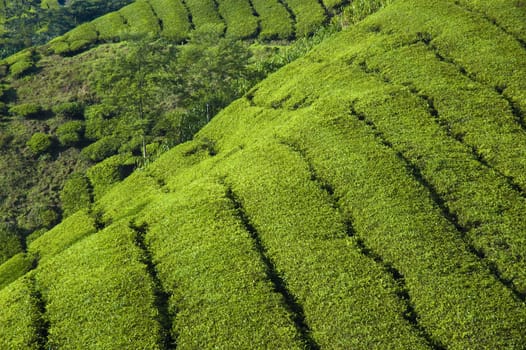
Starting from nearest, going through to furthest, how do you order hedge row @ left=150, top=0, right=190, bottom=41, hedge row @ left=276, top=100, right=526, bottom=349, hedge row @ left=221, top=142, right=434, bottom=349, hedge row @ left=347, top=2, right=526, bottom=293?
1. hedge row @ left=276, top=100, right=526, bottom=349
2. hedge row @ left=221, top=142, right=434, bottom=349
3. hedge row @ left=347, top=2, right=526, bottom=293
4. hedge row @ left=150, top=0, right=190, bottom=41

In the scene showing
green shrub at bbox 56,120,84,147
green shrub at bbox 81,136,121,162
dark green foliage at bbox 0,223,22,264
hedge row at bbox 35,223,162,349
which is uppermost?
hedge row at bbox 35,223,162,349

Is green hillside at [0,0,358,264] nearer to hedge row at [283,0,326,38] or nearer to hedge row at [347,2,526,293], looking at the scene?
hedge row at [283,0,326,38]

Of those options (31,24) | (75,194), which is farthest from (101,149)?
(31,24)

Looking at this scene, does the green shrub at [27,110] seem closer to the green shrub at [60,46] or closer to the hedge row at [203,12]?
the green shrub at [60,46]

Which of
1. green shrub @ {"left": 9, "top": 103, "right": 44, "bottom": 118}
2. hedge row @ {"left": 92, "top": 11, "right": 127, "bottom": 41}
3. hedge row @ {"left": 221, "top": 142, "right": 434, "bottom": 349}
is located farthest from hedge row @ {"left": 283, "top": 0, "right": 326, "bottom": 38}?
hedge row @ {"left": 221, "top": 142, "right": 434, "bottom": 349}

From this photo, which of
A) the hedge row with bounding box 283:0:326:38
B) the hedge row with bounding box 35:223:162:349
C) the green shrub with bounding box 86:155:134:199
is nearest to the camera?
the hedge row with bounding box 35:223:162:349

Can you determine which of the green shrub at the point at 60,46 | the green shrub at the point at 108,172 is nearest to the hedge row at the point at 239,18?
the green shrub at the point at 60,46
